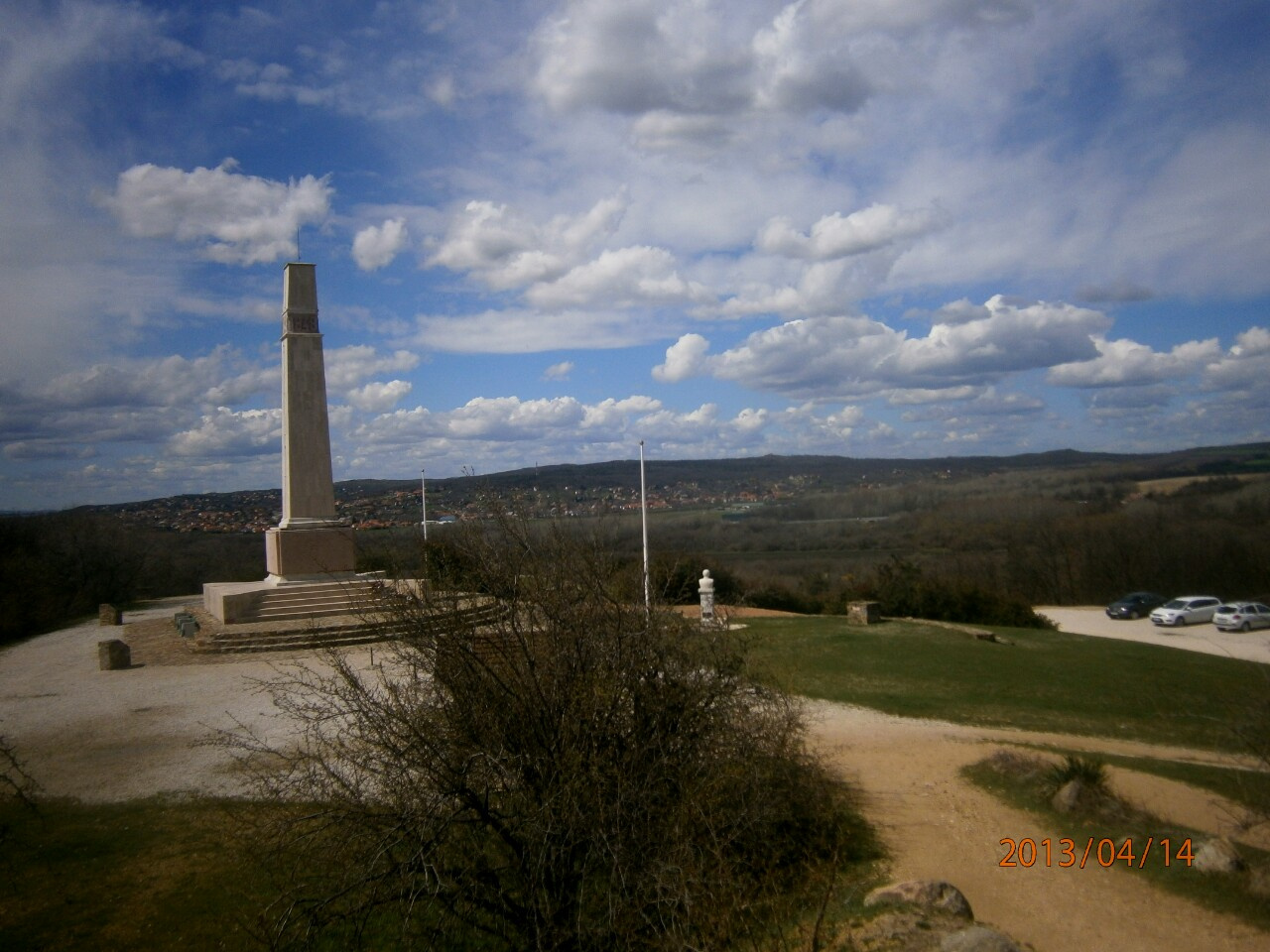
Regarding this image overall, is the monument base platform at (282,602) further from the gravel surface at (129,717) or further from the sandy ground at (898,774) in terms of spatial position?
the sandy ground at (898,774)

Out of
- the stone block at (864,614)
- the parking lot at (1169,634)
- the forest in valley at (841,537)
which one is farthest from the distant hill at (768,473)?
the parking lot at (1169,634)

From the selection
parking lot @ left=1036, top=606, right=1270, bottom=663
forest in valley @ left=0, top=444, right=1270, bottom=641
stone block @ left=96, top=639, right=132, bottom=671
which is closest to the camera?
stone block @ left=96, top=639, right=132, bottom=671

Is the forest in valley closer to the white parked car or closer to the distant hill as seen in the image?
the distant hill

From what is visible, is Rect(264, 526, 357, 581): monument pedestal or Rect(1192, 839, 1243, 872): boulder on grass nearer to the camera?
Rect(1192, 839, 1243, 872): boulder on grass

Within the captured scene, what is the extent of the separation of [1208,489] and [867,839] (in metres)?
55.4

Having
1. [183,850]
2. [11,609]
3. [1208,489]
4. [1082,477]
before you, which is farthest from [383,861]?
[1082,477]

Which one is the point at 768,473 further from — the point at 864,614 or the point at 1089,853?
the point at 1089,853

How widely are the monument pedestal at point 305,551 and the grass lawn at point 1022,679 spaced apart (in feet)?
32.1

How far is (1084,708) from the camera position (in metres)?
13.0

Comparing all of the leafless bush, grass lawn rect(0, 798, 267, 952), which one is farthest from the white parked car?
grass lawn rect(0, 798, 267, 952)

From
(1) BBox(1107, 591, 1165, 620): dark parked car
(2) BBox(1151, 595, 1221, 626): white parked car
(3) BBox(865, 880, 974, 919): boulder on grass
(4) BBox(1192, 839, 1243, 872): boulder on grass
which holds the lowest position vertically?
(1) BBox(1107, 591, 1165, 620): dark parked car

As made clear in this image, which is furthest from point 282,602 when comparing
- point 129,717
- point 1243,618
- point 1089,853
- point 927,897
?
point 1243,618

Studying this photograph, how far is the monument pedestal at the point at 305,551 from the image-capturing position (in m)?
19.0

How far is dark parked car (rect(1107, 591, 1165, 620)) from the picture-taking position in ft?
113
